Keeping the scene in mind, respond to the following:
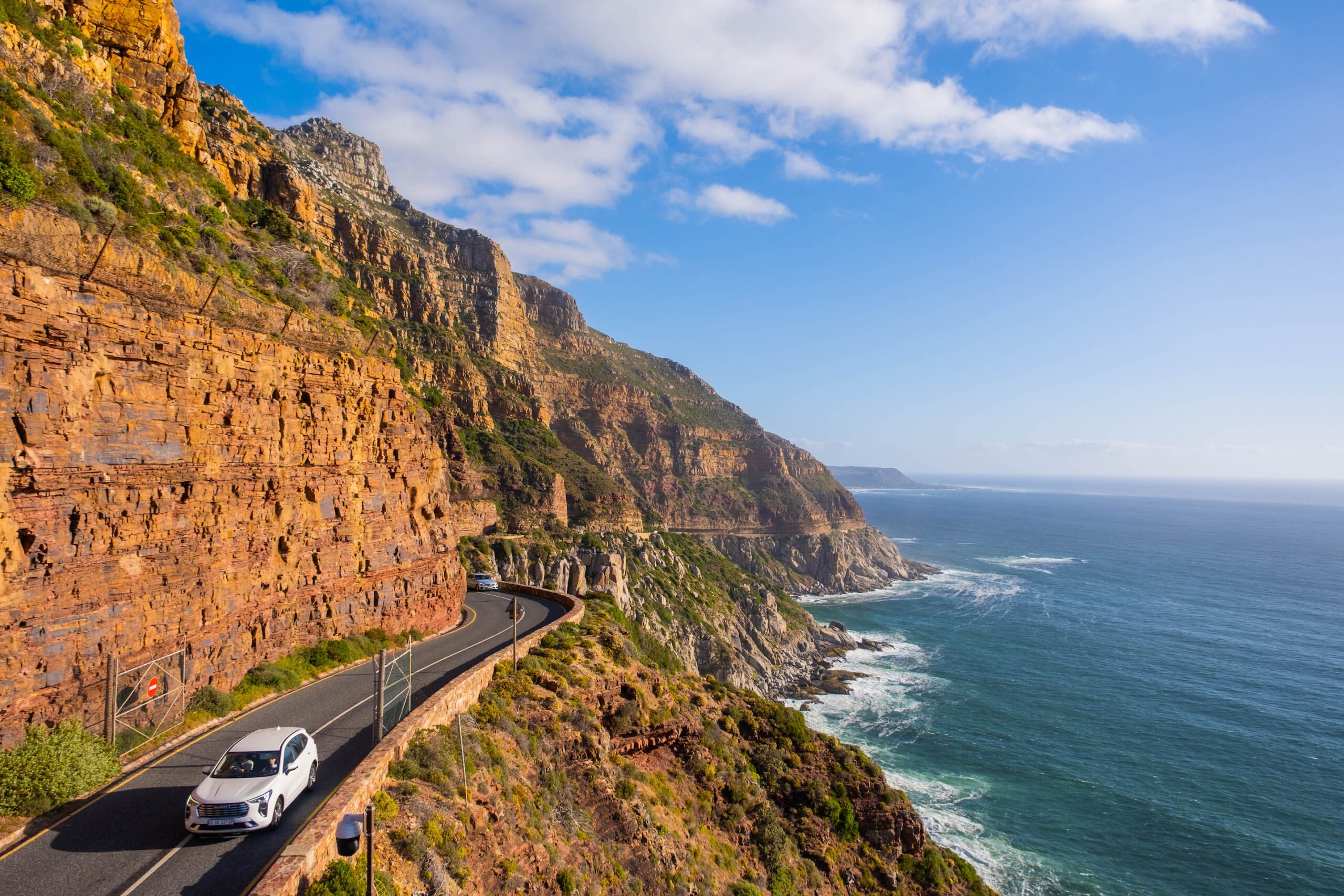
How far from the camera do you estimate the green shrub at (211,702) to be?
15633 mm

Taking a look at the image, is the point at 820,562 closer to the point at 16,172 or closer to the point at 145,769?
the point at 145,769

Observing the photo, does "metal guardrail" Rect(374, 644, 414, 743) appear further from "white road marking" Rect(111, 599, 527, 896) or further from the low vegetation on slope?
the low vegetation on slope

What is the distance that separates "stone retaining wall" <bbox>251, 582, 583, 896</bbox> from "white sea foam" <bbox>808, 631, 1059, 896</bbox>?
2959 cm

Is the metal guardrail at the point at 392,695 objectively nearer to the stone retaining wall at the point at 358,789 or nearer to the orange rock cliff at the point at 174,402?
the stone retaining wall at the point at 358,789

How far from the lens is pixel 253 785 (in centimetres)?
1127

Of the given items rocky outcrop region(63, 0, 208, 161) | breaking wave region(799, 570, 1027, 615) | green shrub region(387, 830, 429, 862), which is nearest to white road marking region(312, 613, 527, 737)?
green shrub region(387, 830, 429, 862)

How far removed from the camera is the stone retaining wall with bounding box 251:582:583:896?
968 cm

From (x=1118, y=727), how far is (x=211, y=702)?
60.9m

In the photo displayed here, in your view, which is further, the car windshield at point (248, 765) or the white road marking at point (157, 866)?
the car windshield at point (248, 765)

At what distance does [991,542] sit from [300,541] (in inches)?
6938

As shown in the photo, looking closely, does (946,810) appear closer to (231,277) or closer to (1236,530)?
(231,277)

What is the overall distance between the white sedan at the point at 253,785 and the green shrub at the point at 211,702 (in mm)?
5001

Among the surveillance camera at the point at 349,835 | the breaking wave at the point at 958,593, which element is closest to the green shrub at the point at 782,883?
the surveillance camera at the point at 349,835

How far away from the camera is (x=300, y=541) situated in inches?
781
